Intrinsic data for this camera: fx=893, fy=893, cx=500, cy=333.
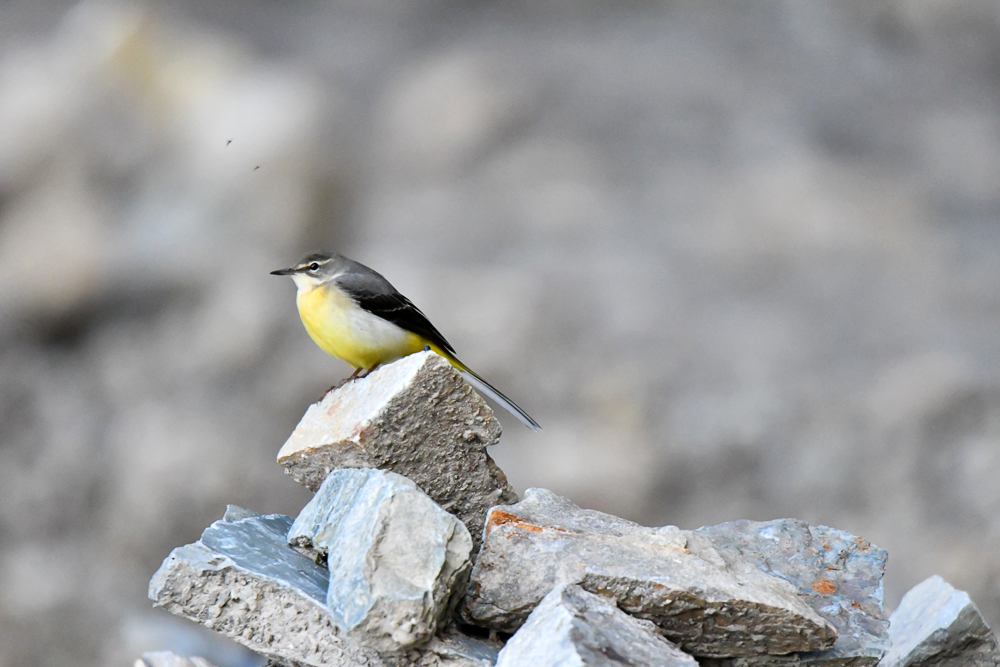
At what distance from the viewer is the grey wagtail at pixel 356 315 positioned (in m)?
6.77

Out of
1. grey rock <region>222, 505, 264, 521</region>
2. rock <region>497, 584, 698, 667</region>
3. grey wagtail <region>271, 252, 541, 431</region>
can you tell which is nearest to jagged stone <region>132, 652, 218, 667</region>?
grey rock <region>222, 505, 264, 521</region>

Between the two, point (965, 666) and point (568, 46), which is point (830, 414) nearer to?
point (568, 46)

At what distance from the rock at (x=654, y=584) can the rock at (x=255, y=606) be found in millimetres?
673

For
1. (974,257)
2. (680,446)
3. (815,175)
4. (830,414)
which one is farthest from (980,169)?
(680,446)

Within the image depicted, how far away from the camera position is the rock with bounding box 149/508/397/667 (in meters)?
3.96

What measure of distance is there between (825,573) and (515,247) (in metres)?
14.5

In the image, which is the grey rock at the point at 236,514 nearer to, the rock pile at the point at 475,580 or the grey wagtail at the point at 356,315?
the rock pile at the point at 475,580

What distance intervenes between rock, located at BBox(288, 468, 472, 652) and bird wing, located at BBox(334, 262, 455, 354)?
111 inches

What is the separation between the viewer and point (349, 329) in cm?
676

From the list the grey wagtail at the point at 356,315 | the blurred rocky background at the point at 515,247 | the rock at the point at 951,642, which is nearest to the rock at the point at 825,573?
the rock at the point at 951,642

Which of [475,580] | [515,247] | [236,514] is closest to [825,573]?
[475,580]

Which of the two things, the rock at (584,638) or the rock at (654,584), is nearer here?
the rock at (584,638)

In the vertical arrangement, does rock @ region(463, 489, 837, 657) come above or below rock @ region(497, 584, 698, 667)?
above

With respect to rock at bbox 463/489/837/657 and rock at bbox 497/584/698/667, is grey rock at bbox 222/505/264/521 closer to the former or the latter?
rock at bbox 463/489/837/657
